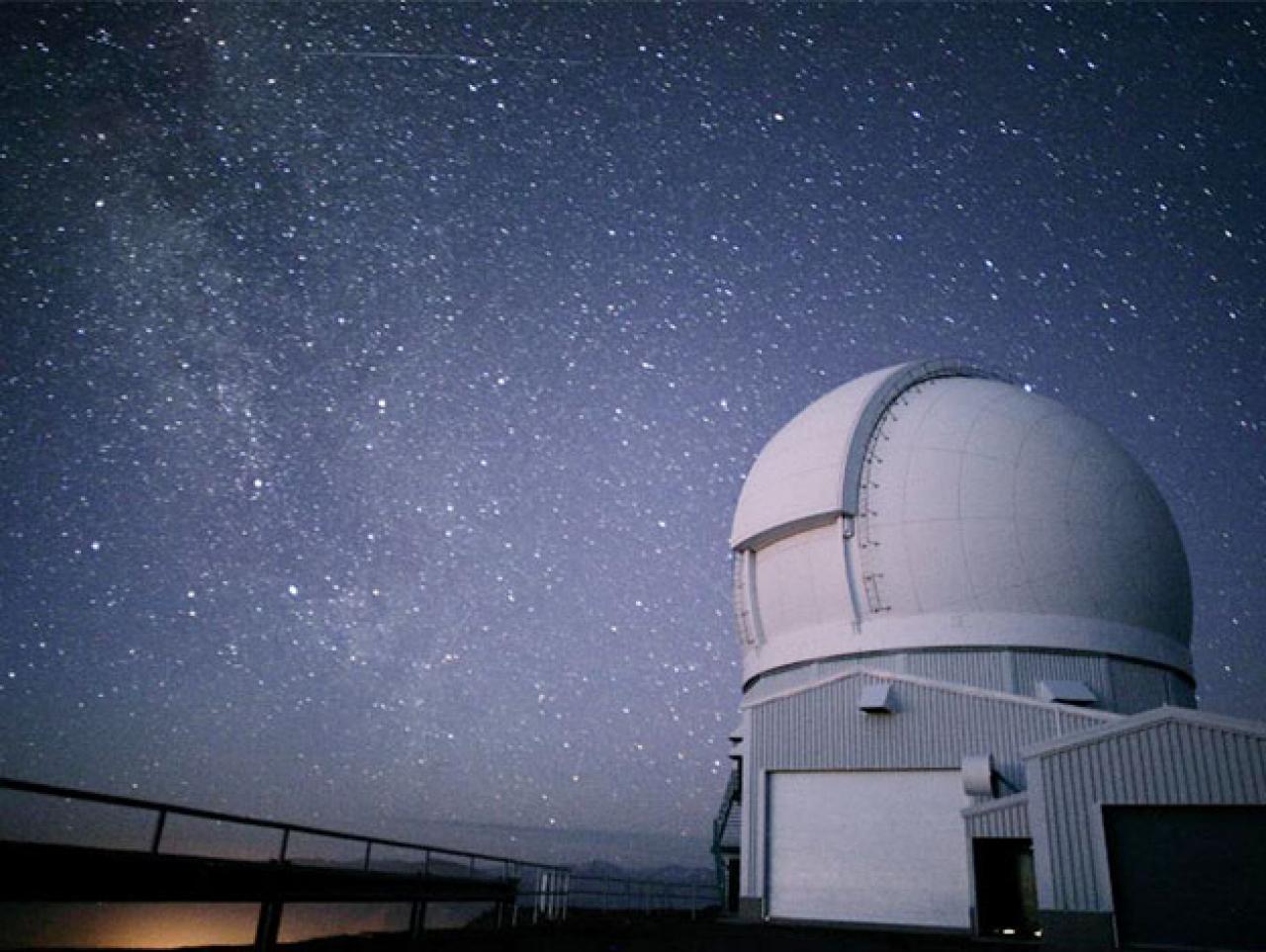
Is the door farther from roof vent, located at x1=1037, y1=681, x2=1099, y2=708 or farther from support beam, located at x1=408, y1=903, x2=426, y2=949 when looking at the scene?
support beam, located at x1=408, y1=903, x2=426, y2=949

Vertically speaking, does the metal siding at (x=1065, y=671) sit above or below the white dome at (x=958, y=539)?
below

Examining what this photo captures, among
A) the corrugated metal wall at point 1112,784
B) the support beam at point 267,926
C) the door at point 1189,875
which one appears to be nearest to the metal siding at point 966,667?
the corrugated metal wall at point 1112,784

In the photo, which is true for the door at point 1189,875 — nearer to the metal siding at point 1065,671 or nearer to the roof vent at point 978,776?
the roof vent at point 978,776

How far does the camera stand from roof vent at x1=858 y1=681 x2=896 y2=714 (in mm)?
15039

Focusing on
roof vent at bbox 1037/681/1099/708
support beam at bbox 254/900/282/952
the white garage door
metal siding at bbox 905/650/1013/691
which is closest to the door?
the white garage door

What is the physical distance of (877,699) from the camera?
1506cm

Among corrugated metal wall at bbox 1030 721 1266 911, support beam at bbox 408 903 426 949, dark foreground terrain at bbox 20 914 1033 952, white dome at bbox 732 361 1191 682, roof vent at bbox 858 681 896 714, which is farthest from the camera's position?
white dome at bbox 732 361 1191 682

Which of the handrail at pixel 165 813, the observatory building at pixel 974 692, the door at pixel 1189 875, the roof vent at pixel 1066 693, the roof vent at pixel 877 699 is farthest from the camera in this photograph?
the roof vent at pixel 1066 693

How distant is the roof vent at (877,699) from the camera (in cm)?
1504

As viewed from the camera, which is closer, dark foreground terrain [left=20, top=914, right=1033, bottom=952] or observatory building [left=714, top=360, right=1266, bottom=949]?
dark foreground terrain [left=20, top=914, right=1033, bottom=952]

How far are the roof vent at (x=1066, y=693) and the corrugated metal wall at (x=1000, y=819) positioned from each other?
3.76m

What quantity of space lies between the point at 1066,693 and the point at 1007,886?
389cm

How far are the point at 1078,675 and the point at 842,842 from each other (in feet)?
19.4

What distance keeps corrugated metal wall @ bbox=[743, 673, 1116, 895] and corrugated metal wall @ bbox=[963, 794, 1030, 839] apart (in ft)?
4.06
